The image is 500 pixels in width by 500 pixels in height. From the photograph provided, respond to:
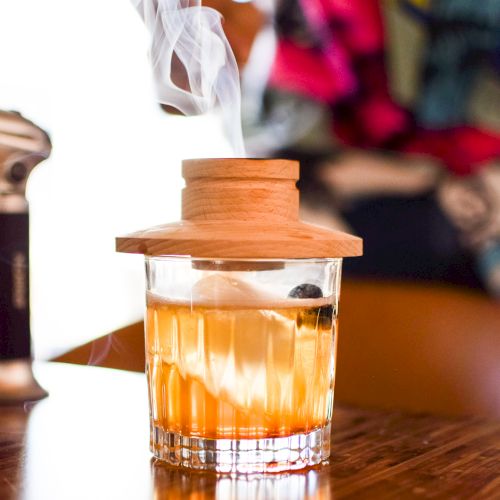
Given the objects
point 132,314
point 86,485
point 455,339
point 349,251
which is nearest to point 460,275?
point 455,339

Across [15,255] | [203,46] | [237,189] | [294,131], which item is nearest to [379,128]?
[294,131]

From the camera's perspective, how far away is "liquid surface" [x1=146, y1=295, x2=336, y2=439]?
0.65m

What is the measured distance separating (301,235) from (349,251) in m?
0.05

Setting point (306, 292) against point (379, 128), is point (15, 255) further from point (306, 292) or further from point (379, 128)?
point (379, 128)

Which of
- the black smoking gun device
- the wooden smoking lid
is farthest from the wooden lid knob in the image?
the black smoking gun device

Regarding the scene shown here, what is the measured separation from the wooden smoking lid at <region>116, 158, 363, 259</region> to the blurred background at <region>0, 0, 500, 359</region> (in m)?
1.02

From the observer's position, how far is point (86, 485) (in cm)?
63

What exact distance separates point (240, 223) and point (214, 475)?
7.8 inches

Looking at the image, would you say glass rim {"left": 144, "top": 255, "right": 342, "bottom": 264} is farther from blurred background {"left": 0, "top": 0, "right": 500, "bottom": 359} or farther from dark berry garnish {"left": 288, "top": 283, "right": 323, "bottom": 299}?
blurred background {"left": 0, "top": 0, "right": 500, "bottom": 359}

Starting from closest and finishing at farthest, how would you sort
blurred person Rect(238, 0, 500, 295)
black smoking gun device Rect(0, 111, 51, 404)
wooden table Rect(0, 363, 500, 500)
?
wooden table Rect(0, 363, 500, 500)
black smoking gun device Rect(0, 111, 51, 404)
blurred person Rect(238, 0, 500, 295)

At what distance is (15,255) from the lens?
3.30ft

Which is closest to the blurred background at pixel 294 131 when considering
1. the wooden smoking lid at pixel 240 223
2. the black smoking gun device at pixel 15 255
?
the black smoking gun device at pixel 15 255

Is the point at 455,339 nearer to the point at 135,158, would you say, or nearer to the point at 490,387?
the point at 490,387

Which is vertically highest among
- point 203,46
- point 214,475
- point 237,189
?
point 203,46
